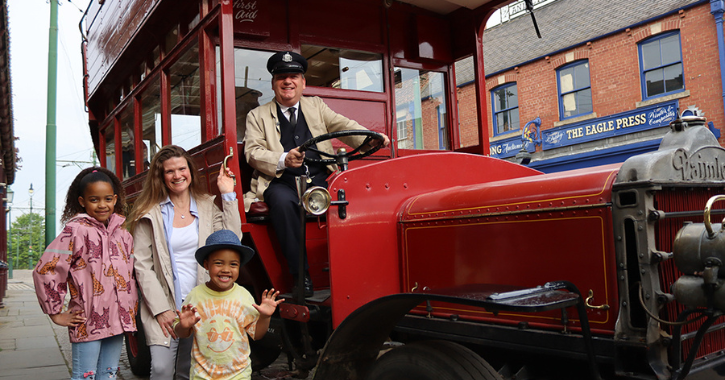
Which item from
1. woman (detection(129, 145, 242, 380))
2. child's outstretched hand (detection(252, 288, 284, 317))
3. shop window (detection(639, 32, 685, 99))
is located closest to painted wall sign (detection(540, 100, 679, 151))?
shop window (detection(639, 32, 685, 99))

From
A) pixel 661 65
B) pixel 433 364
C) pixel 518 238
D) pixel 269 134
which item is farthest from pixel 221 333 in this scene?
pixel 661 65

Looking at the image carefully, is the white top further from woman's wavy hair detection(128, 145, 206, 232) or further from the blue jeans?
the blue jeans

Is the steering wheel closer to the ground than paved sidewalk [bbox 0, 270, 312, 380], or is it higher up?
higher up

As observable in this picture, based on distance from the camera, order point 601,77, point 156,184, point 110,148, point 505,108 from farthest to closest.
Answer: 1. point 505,108
2. point 601,77
3. point 110,148
4. point 156,184

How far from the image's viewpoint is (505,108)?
16484 mm

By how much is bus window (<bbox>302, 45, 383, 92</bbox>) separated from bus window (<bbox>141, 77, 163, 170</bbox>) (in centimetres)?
141

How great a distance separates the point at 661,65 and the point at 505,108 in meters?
4.44

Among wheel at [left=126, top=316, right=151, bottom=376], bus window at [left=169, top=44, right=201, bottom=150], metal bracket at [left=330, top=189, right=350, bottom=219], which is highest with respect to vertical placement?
bus window at [left=169, top=44, right=201, bottom=150]

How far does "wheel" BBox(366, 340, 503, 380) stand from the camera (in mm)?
2154

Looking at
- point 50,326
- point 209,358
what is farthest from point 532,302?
point 50,326

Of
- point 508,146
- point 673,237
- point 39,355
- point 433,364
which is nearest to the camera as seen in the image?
point 673,237

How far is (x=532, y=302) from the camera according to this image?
6.21ft

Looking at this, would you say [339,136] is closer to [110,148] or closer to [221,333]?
[221,333]

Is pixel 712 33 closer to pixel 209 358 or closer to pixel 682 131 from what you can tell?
pixel 682 131
